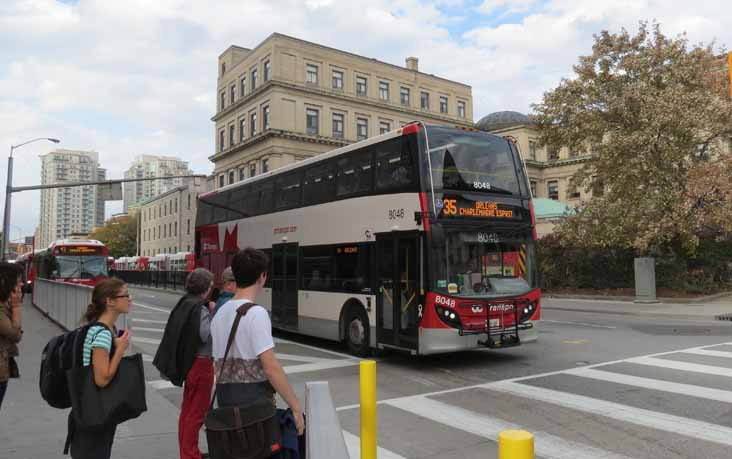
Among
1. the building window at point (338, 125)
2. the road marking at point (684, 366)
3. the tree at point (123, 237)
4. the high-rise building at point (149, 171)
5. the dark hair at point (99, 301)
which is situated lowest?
the road marking at point (684, 366)

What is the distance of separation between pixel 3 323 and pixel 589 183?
95.6ft

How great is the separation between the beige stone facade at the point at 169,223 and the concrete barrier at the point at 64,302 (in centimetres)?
4490

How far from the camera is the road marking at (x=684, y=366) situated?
9.02 meters

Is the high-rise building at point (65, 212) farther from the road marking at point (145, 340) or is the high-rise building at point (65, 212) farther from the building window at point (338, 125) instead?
the road marking at point (145, 340)

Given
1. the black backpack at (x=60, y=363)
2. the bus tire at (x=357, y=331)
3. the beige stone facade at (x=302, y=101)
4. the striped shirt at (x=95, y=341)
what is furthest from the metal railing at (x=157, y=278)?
the striped shirt at (x=95, y=341)

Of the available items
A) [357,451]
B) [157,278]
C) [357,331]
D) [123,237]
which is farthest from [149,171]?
[357,451]

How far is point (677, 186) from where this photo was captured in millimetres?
23266

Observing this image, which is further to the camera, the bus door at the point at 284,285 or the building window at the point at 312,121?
the building window at the point at 312,121

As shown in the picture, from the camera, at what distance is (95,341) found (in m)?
3.48

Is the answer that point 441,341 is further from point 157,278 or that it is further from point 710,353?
point 157,278

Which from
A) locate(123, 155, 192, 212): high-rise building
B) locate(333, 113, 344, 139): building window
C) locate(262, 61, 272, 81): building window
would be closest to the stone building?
locate(333, 113, 344, 139): building window

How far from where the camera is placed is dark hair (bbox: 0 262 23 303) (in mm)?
4746

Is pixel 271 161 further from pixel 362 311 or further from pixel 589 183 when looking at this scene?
pixel 362 311

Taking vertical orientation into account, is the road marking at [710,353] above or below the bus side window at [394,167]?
below
